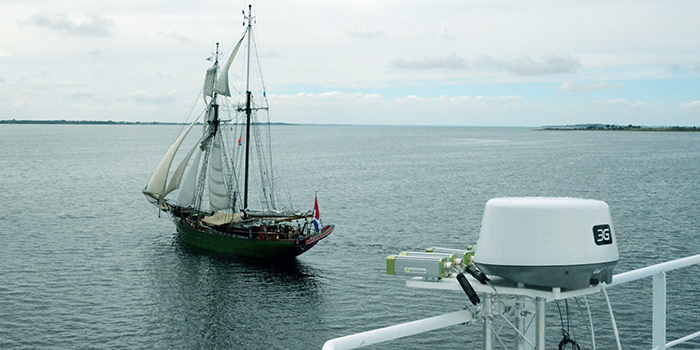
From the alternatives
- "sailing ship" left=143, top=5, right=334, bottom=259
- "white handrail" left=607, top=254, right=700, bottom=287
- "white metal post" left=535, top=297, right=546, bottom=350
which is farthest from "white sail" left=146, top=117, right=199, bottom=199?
"white metal post" left=535, top=297, right=546, bottom=350

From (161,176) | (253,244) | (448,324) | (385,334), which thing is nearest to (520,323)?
(448,324)

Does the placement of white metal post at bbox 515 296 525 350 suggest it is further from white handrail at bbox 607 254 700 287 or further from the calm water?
the calm water

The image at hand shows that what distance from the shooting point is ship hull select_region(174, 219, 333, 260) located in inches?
1919

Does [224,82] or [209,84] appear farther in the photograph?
[209,84]

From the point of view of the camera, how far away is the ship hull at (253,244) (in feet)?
160

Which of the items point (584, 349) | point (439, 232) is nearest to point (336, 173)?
point (439, 232)

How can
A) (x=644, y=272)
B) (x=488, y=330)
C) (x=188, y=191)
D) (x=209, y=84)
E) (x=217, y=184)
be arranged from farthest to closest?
(x=209, y=84)
(x=217, y=184)
(x=188, y=191)
(x=644, y=272)
(x=488, y=330)

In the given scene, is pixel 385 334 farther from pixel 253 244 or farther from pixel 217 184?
pixel 217 184

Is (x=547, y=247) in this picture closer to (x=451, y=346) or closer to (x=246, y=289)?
(x=451, y=346)

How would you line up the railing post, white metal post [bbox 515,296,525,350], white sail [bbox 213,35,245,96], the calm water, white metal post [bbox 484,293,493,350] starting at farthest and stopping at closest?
white sail [bbox 213,35,245,96], the calm water, the railing post, white metal post [bbox 515,296,525,350], white metal post [bbox 484,293,493,350]

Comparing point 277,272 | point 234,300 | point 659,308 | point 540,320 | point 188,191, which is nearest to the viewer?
point 540,320

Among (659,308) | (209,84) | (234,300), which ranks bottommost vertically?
(234,300)

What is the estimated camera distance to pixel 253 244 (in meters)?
49.7

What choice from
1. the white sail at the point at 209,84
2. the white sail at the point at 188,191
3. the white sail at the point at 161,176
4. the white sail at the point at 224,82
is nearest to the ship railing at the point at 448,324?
the white sail at the point at 188,191
